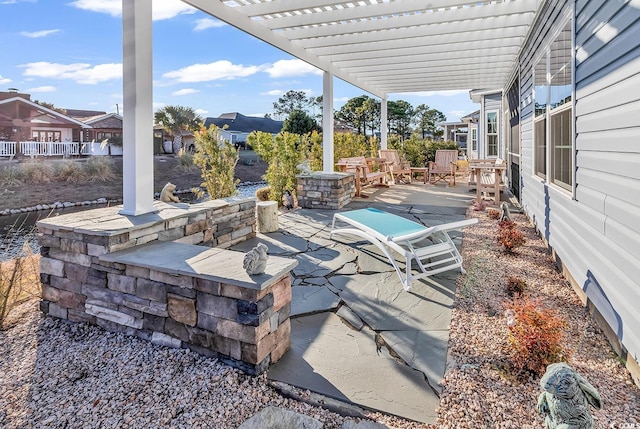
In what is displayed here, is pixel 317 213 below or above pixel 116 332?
above

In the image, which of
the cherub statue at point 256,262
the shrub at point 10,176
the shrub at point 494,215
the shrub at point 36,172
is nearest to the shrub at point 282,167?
the shrub at point 494,215

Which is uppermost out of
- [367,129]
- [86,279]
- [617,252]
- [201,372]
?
[367,129]

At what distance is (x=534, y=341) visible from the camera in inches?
79.3

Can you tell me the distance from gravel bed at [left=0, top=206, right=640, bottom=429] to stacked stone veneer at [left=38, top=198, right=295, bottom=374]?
0.11m

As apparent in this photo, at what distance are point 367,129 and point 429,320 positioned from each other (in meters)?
24.2

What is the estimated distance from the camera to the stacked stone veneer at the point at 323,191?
710 centimetres

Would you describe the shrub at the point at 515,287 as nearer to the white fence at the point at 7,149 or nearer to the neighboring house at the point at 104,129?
the white fence at the point at 7,149

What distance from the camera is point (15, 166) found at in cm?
1304

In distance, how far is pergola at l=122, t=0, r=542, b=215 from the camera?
323cm

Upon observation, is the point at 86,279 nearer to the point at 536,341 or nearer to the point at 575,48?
the point at 536,341

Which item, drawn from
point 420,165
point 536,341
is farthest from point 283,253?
point 420,165

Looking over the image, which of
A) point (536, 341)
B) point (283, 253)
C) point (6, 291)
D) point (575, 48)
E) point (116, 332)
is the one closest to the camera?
point (536, 341)

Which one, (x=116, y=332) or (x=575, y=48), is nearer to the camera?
(x=116, y=332)

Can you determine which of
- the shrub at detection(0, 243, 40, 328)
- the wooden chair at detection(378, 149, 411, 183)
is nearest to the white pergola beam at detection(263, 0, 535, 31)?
the shrub at detection(0, 243, 40, 328)
